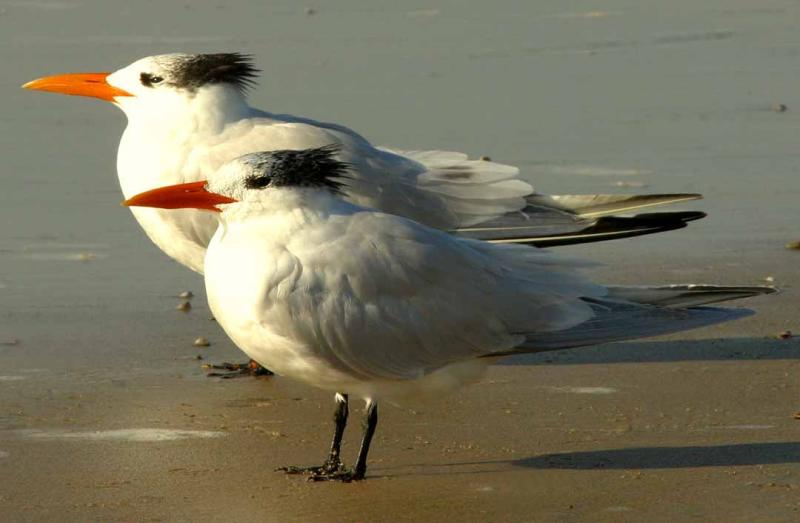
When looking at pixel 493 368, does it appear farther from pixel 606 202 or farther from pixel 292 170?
pixel 292 170

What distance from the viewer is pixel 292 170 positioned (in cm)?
594

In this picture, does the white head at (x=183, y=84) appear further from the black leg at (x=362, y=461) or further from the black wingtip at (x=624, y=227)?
the black leg at (x=362, y=461)

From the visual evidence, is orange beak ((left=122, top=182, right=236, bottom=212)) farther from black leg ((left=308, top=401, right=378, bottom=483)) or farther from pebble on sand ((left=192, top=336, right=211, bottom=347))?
pebble on sand ((left=192, top=336, right=211, bottom=347))

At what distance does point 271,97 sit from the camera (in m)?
11.6

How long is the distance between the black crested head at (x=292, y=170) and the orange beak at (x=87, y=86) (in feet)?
6.77

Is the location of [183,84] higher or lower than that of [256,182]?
higher

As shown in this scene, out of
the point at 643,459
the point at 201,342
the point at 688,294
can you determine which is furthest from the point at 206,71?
the point at 643,459

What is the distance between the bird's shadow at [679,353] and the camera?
722 cm

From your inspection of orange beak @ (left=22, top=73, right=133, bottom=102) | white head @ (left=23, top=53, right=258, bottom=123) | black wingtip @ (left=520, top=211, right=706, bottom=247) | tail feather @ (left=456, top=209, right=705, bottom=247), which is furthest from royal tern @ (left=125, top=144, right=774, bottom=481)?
orange beak @ (left=22, top=73, right=133, bottom=102)

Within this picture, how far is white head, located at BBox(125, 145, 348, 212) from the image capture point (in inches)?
233

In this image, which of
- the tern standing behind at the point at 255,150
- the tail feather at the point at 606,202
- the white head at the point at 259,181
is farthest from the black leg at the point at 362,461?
the tail feather at the point at 606,202

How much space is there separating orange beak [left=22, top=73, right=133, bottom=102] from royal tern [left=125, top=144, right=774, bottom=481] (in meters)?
1.92

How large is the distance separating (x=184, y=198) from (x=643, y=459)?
1783 mm

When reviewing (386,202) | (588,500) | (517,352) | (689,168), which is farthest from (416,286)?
(689,168)
